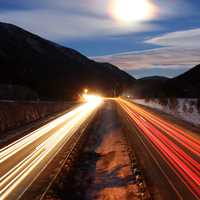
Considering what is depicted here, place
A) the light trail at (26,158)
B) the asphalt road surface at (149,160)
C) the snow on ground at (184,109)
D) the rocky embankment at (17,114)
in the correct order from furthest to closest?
the snow on ground at (184,109), the rocky embankment at (17,114), the light trail at (26,158), the asphalt road surface at (149,160)

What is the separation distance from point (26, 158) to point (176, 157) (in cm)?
899

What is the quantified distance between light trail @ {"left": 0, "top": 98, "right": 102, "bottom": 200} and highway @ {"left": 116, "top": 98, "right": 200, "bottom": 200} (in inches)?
241

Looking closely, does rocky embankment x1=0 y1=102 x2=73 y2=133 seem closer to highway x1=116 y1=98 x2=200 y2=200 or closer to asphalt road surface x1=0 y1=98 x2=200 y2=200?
asphalt road surface x1=0 y1=98 x2=200 y2=200

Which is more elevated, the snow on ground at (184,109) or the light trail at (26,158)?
the snow on ground at (184,109)

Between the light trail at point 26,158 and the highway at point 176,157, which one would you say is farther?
the light trail at point 26,158

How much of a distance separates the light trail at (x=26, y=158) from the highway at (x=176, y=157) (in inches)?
241

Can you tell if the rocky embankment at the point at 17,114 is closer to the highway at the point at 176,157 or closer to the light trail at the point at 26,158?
the light trail at the point at 26,158

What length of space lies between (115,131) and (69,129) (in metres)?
4.74

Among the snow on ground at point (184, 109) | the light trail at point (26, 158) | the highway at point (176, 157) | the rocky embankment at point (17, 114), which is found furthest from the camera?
the snow on ground at point (184, 109)

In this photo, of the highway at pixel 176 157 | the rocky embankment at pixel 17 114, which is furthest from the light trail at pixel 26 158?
the highway at pixel 176 157

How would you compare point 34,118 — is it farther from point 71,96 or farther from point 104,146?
point 71,96

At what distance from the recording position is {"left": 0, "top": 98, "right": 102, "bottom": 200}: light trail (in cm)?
1881

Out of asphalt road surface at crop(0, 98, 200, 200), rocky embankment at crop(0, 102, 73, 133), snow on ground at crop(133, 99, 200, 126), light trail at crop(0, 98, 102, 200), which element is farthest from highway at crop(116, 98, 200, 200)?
rocky embankment at crop(0, 102, 73, 133)

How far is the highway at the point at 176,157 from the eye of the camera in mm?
18641
